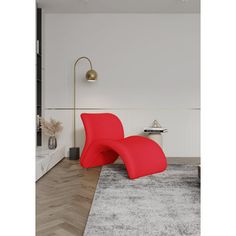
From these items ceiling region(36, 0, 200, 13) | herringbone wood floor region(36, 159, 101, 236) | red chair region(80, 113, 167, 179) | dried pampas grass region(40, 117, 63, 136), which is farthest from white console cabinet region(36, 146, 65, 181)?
ceiling region(36, 0, 200, 13)

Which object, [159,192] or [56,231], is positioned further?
[159,192]

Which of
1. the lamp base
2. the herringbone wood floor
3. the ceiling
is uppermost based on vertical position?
the ceiling

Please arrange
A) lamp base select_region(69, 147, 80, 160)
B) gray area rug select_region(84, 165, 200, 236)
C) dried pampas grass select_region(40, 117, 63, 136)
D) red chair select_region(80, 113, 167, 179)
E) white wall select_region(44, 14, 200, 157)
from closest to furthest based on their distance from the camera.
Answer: gray area rug select_region(84, 165, 200, 236)
red chair select_region(80, 113, 167, 179)
dried pampas grass select_region(40, 117, 63, 136)
lamp base select_region(69, 147, 80, 160)
white wall select_region(44, 14, 200, 157)

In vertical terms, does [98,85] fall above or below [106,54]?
below

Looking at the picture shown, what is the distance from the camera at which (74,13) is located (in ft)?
14.3

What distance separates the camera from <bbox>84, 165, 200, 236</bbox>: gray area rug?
140 cm

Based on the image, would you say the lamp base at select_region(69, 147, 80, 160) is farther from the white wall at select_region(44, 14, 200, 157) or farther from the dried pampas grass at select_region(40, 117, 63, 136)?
the dried pampas grass at select_region(40, 117, 63, 136)

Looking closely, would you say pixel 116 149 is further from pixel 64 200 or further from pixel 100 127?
pixel 64 200

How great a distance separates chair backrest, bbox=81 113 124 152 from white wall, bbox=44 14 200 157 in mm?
848
